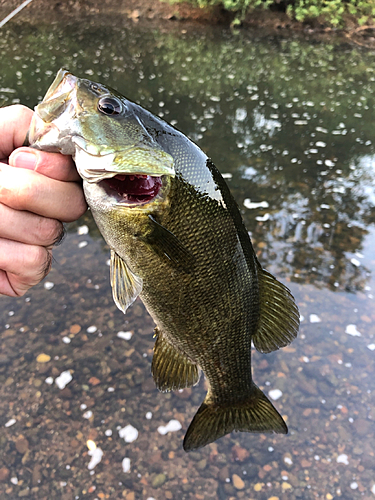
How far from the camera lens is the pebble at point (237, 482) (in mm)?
2535

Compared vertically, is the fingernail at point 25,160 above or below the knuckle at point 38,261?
above

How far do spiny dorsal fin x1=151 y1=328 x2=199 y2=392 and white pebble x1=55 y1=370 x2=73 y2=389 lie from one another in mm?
1749

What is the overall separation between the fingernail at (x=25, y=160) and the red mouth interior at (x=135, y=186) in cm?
25

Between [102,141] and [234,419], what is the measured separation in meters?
1.24

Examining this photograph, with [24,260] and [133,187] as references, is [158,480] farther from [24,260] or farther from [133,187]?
[133,187]

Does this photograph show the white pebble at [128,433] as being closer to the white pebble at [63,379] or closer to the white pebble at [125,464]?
the white pebble at [125,464]

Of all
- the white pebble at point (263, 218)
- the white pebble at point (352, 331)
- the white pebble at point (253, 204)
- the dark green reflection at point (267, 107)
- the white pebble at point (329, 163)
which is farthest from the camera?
the white pebble at point (329, 163)

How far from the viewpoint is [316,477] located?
8.55 ft

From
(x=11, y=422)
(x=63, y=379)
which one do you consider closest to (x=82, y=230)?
(x=63, y=379)

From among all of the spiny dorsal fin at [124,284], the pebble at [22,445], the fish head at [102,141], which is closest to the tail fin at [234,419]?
the spiny dorsal fin at [124,284]

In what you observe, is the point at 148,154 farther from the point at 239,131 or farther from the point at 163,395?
the point at 239,131

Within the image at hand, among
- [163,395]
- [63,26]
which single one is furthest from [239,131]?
[63,26]

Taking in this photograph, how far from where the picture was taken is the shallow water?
8.44ft

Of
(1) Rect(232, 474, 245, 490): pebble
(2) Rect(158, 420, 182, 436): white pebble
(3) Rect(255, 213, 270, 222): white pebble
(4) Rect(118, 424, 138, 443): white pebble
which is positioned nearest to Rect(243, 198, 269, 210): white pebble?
(3) Rect(255, 213, 270, 222): white pebble
